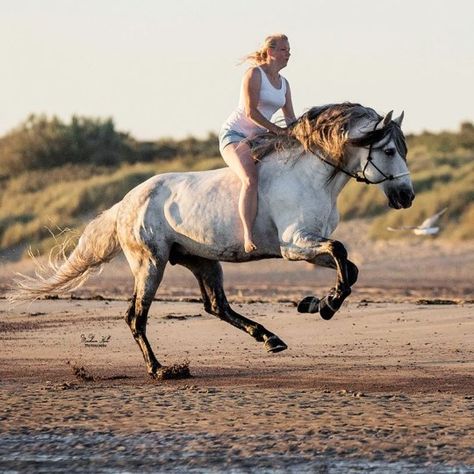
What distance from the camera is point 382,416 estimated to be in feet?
30.3

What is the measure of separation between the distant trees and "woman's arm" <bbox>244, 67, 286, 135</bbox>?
37.2 meters

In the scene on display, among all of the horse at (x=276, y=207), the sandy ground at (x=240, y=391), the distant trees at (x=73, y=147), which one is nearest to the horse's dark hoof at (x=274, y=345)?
the horse at (x=276, y=207)

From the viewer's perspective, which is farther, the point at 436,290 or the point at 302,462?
the point at 436,290

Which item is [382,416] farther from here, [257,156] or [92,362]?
[92,362]

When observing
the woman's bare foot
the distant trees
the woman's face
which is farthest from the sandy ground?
the distant trees

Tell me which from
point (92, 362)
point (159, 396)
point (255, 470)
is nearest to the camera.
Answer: point (255, 470)

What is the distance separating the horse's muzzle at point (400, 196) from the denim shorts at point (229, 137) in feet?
3.93

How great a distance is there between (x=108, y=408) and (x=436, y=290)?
46.2 feet

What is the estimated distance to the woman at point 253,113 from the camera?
11.3 meters

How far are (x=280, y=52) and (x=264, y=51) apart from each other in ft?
0.39

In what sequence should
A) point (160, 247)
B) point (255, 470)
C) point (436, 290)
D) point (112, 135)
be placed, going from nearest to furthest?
1. point (255, 470)
2. point (160, 247)
3. point (436, 290)
4. point (112, 135)

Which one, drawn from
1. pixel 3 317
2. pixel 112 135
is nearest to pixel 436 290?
pixel 3 317

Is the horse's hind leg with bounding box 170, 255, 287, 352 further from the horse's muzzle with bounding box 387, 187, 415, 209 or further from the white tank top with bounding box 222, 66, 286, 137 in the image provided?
the horse's muzzle with bounding box 387, 187, 415, 209

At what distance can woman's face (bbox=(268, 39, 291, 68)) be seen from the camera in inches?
450
